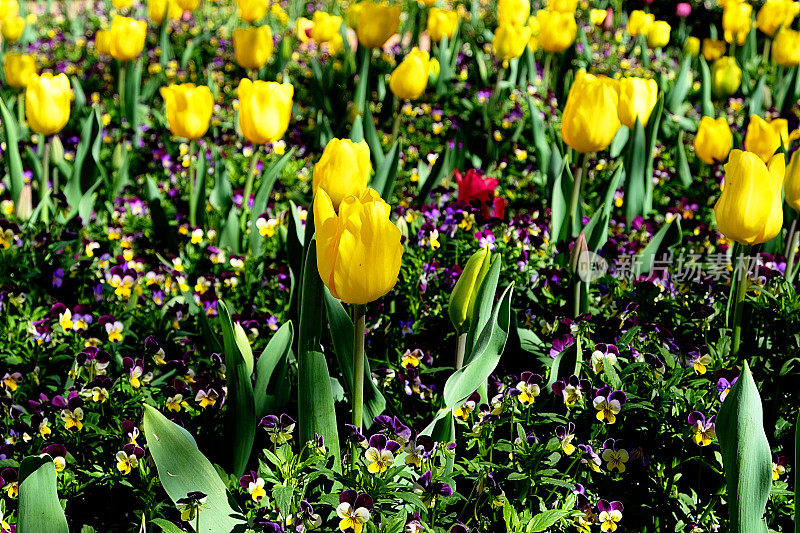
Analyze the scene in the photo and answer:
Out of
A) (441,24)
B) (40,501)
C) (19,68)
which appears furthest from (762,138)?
(19,68)

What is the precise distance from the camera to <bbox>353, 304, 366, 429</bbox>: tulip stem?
147 cm

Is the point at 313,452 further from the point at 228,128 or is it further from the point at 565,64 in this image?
the point at 565,64

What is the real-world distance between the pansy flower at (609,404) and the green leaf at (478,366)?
242 millimetres

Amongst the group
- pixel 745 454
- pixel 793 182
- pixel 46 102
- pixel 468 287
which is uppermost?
pixel 46 102

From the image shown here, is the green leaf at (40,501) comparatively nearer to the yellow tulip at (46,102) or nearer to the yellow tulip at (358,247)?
the yellow tulip at (358,247)

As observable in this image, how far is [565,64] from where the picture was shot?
4395 millimetres

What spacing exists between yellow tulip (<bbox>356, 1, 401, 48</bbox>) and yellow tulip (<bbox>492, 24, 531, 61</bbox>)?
51 cm

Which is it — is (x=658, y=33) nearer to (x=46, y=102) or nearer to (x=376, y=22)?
(x=376, y=22)

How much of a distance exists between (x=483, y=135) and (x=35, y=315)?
6.94 feet

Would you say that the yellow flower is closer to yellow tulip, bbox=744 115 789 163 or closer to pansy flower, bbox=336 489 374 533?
yellow tulip, bbox=744 115 789 163

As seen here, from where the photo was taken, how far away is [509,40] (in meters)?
3.74

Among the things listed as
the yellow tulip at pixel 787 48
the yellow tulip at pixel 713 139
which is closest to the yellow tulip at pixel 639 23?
the yellow tulip at pixel 787 48

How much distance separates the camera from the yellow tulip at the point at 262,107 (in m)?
2.49

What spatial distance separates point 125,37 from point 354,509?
279cm
